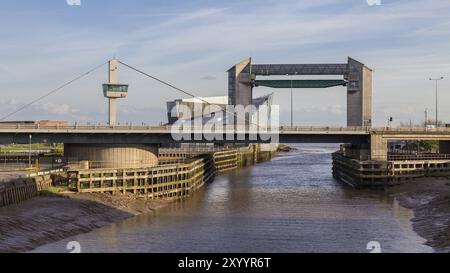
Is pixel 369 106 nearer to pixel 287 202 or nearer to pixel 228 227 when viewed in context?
pixel 287 202

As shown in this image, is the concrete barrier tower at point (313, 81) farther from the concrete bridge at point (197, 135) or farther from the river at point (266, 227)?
the river at point (266, 227)

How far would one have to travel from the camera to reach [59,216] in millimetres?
45031

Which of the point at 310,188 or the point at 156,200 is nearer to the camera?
the point at 156,200

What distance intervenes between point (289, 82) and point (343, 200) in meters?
44.4

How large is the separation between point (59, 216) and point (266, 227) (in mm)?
16386

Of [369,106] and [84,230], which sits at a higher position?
[369,106]

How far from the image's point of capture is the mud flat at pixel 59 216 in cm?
3731

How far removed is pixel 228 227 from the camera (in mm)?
46281

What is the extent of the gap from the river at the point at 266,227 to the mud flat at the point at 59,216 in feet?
4.08

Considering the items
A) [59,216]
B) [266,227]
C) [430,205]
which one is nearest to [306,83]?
[430,205]

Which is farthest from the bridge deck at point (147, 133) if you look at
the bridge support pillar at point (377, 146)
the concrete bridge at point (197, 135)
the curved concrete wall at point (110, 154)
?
the curved concrete wall at point (110, 154)

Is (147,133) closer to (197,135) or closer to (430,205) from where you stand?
(197,135)
